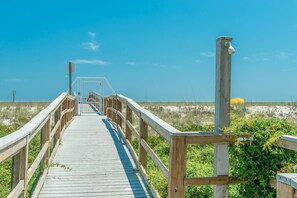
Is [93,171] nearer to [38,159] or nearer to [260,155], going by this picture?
[38,159]

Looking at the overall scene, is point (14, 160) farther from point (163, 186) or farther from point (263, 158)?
point (263, 158)

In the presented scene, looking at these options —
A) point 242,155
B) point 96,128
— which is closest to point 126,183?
point 242,155

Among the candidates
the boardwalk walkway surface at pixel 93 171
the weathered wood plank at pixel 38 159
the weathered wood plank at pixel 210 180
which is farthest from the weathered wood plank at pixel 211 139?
the weathered wood plank at pixel 38 159

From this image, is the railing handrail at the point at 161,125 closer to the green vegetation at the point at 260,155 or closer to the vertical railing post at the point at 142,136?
the vertical railing post at the point at 142,136

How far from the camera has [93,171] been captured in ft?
Result: 20.0

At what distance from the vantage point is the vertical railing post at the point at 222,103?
3959mm

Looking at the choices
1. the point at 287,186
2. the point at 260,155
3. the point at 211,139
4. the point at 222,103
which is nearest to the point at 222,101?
the point at 222,103

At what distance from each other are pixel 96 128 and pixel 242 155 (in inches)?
299

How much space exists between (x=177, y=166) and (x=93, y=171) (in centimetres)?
267

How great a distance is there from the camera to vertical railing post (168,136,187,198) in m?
3.78

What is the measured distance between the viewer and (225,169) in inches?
157

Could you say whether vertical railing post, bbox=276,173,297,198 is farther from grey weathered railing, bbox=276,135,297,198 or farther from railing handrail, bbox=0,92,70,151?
railing handrail, bbox=0,92,70,151

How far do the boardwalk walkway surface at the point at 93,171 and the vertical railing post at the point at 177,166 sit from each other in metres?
1.20

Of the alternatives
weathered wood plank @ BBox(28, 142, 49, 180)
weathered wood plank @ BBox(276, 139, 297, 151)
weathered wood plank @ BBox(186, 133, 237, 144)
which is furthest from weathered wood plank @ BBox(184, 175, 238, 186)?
weathered wood plank @ BBox(28, 142, 49, 180)
